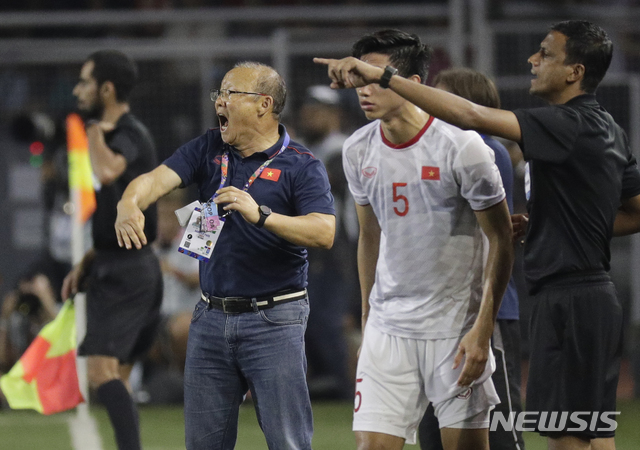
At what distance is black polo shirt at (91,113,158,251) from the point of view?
5.44 metres

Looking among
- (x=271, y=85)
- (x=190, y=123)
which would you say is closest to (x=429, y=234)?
(x=271, y=85)

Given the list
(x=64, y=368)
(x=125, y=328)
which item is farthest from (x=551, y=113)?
(x=64, y=368)

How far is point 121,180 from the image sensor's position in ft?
17.9

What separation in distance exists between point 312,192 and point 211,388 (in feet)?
2.93

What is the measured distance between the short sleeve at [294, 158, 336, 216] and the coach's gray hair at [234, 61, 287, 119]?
0.29 m

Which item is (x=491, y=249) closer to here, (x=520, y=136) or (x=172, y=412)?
(x=520, y=136)

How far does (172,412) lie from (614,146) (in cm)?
528

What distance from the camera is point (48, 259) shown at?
864 centimetres

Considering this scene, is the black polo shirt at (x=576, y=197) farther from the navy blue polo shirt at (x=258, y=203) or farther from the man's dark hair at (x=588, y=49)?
the navy blue polo shirt at (x=258, y=203)

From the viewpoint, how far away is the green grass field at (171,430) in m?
6.68

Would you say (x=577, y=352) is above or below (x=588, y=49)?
below

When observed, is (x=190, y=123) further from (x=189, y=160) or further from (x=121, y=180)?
(x=189, y=160)

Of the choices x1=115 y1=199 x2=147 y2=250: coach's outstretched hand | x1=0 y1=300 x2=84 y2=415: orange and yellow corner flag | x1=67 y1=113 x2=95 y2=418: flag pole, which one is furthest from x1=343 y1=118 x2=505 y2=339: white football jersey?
x1=67 y1=113 x2=95 y2=418: flag pole

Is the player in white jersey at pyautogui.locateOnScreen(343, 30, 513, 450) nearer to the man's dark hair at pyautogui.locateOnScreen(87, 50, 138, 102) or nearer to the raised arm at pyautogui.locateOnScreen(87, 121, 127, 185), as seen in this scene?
the raised arm at pyautogui.locateOnScreen(87, 121, 127, 185)
